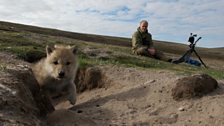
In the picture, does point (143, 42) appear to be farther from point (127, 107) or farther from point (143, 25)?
point (127, 107)

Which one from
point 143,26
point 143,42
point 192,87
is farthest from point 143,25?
point 192,87

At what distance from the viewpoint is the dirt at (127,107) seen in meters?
7.20

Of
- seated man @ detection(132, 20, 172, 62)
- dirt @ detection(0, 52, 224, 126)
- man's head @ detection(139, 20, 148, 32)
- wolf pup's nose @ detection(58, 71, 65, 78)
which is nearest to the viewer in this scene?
dirt @ detection(0, 52, 224, 126)

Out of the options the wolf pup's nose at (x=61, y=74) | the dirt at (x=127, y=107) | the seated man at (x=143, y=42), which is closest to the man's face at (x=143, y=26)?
the seated man at (x=143, y=42)

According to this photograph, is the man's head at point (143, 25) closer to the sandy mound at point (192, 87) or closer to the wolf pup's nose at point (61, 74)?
the wolf pup's nose at point (61, 74)

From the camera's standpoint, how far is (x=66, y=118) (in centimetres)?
835

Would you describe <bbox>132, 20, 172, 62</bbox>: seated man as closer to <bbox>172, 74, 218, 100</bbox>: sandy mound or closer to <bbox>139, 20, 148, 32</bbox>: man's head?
<bbox>139, 20, 148, 32</bbox>: man's head

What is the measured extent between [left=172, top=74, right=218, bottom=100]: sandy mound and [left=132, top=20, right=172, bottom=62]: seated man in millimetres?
8410

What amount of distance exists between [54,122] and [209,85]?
12.3 ft

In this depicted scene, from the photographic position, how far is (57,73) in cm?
1016

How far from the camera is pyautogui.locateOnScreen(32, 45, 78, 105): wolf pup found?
10.4m

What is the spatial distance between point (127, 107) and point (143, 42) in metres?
9.34

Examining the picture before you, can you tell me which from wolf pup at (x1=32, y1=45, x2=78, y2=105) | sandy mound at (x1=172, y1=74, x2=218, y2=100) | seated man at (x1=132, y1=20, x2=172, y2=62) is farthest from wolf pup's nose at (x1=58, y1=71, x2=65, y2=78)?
seated man at (x1=132, y1=20, x2=172, y2=62)

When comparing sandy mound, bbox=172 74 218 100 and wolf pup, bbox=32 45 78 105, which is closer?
sandy mound, bbox=172 74 218 100
